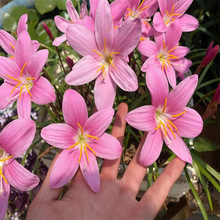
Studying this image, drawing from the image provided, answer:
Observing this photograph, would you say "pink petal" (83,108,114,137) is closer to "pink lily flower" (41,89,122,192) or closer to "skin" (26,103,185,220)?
"pink lily flower" (41,89,122,192)

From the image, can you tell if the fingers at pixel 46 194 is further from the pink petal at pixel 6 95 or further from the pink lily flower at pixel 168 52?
the pink lily flower at pixel 168 52

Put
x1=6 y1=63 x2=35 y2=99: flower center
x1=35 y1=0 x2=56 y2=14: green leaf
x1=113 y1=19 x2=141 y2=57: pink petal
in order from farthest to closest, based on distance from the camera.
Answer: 1. x1=35 y1=0 x2=56 y2=14: green leaf
2. x1=6 y1=63 x2=35 y2=99: flower center
3. x1=113 y1=19 x2=141 y2=57: pink petal

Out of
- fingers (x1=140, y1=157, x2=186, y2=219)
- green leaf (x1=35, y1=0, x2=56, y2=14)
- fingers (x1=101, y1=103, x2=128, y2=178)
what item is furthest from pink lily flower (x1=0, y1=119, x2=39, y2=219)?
green leaf (x1=35, y1=0, x2=56, y2=14)

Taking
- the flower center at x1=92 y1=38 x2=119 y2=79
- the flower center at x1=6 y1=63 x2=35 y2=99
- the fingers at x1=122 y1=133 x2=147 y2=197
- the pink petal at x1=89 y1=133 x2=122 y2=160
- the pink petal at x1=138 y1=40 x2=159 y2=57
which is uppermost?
the flower center at x1=6 y1=63 x2=35 y2=99

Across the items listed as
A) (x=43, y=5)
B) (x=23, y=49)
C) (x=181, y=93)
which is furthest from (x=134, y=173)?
(x=43, y=5)

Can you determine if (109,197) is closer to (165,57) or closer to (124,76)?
(124,76)

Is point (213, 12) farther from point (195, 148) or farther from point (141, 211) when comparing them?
point (141, 211)

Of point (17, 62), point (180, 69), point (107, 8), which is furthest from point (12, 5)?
point (180, 69)
